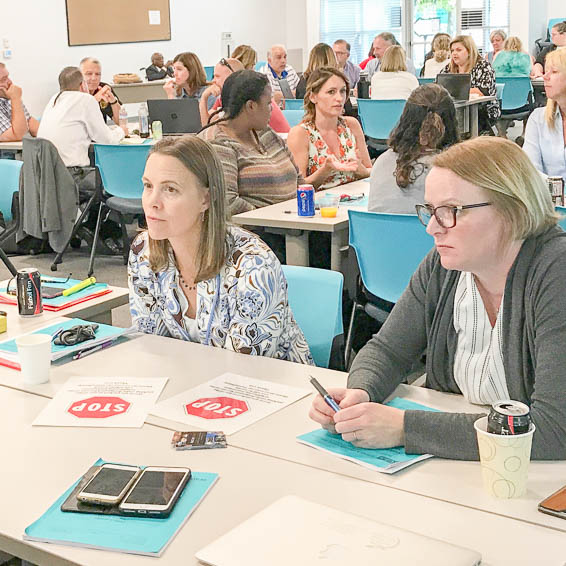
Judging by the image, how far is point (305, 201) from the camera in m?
3.80

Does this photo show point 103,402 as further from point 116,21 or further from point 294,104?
point 116,21

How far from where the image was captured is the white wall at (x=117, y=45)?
31.4ft

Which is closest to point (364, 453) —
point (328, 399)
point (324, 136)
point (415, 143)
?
point (328, 399)

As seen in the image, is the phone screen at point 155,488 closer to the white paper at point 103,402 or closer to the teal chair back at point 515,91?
the white paper at point 103,402

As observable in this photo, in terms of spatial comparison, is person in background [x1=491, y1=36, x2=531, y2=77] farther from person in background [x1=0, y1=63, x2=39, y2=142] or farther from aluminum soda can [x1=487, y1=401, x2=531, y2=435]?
aluminum soda can [x1=487, y1=401, x2=531, y2=435]

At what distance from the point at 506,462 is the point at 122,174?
4.22m

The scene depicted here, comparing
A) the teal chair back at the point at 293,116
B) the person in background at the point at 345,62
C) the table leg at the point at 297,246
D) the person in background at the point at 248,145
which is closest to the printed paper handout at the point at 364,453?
the table leg at the point at 297,246

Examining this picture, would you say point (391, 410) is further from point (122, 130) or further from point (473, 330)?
point (122, 130)

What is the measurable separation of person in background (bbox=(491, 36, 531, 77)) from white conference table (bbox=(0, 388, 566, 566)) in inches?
385

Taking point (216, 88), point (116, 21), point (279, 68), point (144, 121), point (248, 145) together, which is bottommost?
point (248, 145)

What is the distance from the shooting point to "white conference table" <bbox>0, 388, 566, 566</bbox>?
1.32 metres

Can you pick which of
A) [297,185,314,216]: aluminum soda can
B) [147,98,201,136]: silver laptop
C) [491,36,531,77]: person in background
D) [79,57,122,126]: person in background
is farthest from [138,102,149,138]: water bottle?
[491,36,531,77]: person in background

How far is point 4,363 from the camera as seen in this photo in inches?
86.0

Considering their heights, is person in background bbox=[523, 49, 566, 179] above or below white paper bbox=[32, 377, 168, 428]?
above
